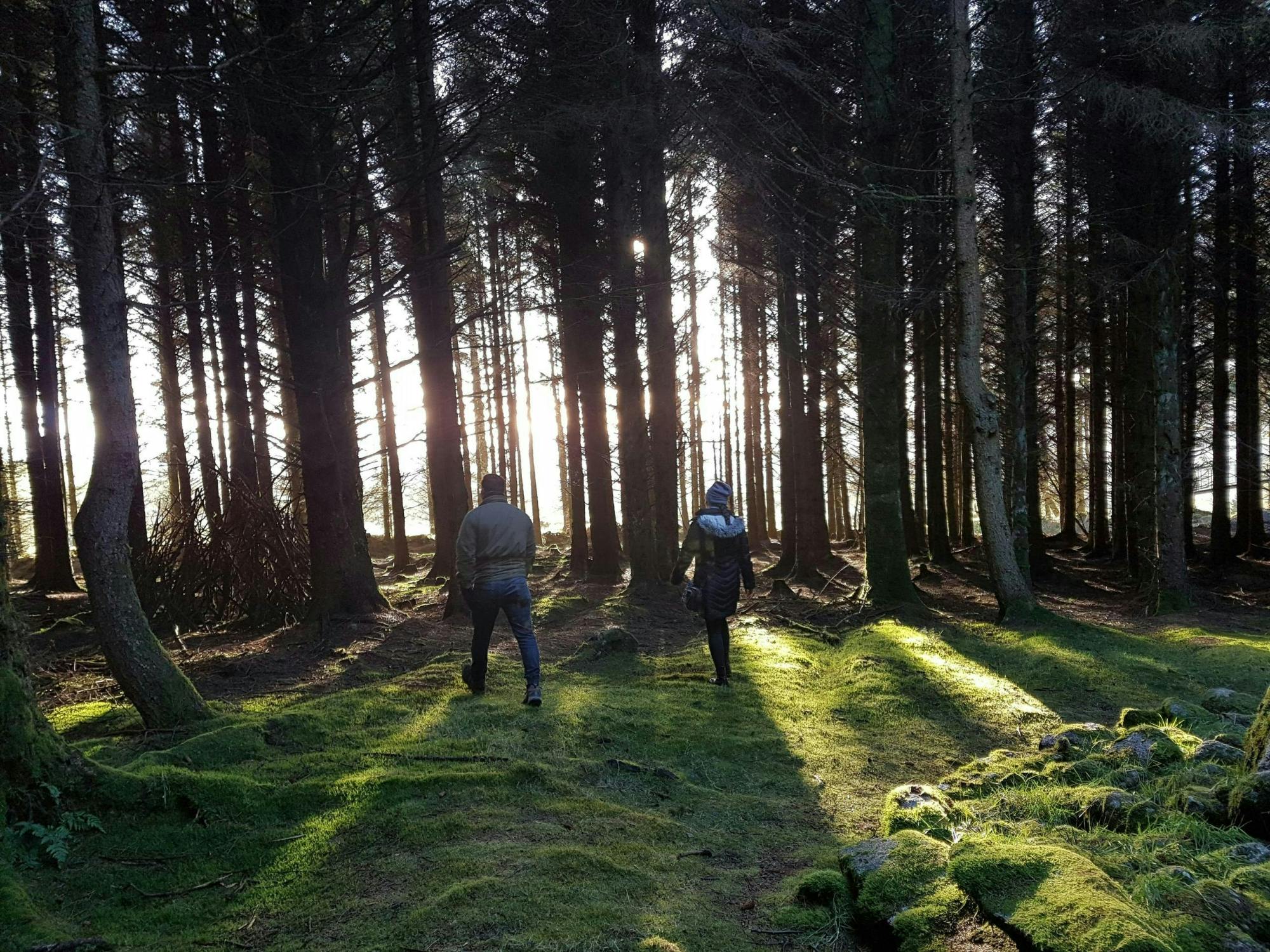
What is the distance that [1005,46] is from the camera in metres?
13.0

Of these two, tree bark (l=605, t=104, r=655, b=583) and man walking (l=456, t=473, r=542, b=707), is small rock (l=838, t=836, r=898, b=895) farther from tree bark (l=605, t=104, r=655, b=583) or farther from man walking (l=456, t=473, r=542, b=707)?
tree bark (l=605, t=104, r=655, b=583)

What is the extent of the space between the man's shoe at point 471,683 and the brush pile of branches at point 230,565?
5.41 m

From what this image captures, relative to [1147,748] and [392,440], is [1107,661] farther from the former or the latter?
[392,440]

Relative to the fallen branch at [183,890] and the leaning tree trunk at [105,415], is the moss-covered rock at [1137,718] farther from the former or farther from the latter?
the leaning tree trunk at [105,415]

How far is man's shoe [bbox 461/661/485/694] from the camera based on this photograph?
7.79m

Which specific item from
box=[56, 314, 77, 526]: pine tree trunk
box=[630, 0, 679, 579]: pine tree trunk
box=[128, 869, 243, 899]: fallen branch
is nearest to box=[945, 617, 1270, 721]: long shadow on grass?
box=[630, 0, 679, 579]: pine tree trunk

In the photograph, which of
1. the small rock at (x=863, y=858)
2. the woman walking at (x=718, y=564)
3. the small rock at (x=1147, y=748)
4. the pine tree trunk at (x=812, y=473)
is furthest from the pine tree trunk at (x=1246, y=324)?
the small rock at (x=863, y=858)

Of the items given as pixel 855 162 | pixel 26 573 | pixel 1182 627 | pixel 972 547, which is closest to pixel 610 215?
pixel 855 162

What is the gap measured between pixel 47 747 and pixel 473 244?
16.6 m

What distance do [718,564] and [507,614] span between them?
2.42m

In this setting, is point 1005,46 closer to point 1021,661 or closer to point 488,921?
point 1021,661

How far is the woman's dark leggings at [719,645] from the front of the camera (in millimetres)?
8711

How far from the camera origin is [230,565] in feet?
38.9

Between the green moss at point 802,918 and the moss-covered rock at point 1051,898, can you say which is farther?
the green moss at point 802,918
